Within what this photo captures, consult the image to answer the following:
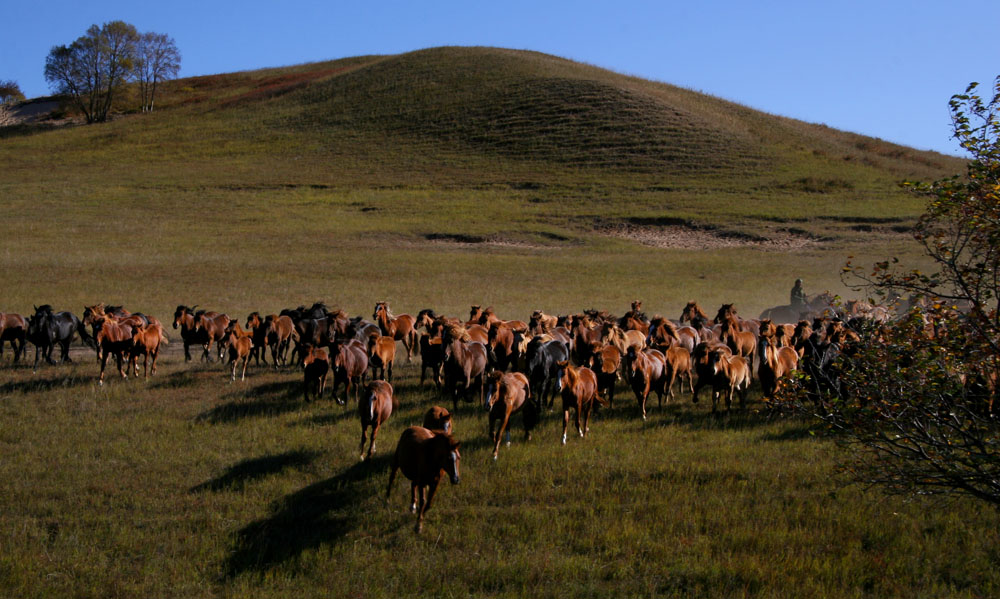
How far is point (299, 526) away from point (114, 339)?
1039 centimetres

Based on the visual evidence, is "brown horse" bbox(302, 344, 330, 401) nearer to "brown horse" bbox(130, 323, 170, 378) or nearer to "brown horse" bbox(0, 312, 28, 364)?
"brown horse" bbox(130, 323, 170, 378)

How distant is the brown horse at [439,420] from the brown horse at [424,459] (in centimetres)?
35

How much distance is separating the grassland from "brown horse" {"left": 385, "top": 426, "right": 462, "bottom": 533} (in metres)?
0.32

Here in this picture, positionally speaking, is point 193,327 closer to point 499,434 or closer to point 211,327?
point 211,327

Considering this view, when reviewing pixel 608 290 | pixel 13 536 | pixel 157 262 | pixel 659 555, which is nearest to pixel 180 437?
pixel 13 536

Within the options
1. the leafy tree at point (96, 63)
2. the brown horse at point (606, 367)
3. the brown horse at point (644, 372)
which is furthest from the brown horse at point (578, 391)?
the leafy tree at point (96, 63)

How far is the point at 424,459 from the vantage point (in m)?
9.08

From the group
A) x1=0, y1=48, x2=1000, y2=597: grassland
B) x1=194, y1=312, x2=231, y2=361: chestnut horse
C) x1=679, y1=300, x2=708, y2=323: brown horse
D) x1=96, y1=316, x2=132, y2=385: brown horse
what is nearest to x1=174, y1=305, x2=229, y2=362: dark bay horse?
x1=194, y1=312, x2=231, y2=361: chestnut horse

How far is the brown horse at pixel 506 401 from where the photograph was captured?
11234mm

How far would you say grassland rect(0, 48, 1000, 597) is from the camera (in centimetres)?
816

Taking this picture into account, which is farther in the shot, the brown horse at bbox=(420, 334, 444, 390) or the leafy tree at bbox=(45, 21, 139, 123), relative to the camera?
the leafy tree at bbox=(45, 21, 139, 123)

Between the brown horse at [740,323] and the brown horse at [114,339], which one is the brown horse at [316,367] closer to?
the brown horse at [114,339]

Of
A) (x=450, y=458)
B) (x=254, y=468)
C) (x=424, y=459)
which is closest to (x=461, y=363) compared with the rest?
(x=254, y=468)

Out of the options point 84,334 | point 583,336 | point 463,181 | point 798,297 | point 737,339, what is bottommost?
point 84,334
